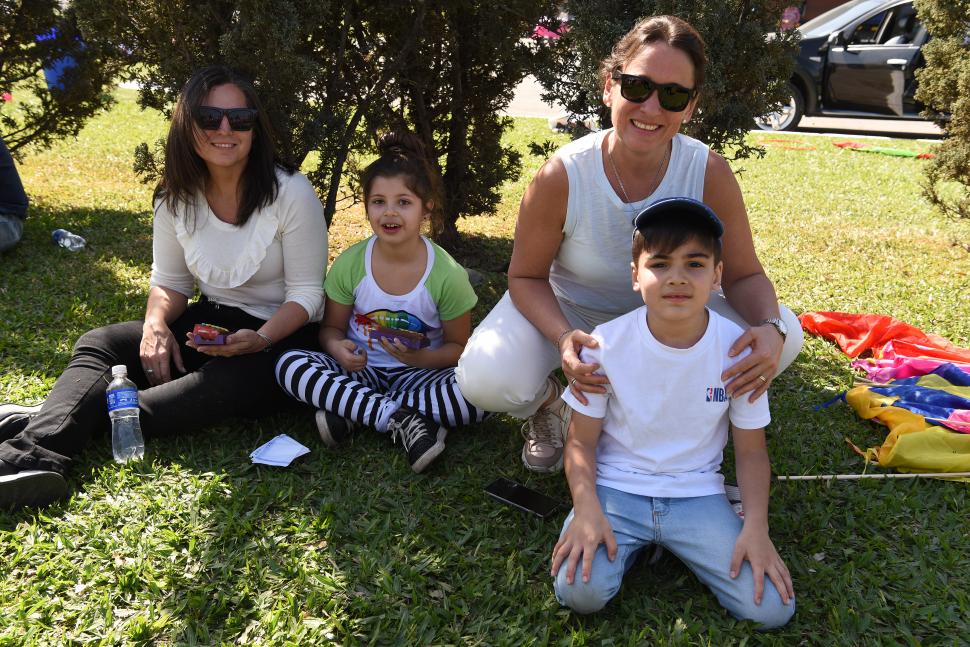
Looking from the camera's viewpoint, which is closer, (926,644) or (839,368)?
(926,644)

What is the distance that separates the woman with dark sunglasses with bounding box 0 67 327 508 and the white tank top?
1.16 m

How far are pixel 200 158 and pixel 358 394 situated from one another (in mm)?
1159

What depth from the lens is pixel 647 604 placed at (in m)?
2.31

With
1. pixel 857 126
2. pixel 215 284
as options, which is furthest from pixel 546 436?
pixel 857 126

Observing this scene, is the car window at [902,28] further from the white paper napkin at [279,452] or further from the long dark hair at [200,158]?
the white paper napkin at [279,452]

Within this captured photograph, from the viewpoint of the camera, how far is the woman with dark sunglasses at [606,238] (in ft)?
8.23

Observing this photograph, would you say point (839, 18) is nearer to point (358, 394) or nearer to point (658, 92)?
point (658, 92)

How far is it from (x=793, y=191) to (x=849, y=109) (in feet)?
14.5

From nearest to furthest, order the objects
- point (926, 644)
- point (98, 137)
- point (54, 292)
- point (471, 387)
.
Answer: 1. point (926, 644)
2. point (471, 387)
3. point (54, 292)
4. point (98, 137)


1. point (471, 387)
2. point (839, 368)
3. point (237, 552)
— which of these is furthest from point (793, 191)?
point (237, 552)

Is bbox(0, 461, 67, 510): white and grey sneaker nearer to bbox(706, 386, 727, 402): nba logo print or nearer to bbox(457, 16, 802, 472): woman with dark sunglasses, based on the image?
Answer: bbox(457, 16, 802, 472): woman with dark sunglasses

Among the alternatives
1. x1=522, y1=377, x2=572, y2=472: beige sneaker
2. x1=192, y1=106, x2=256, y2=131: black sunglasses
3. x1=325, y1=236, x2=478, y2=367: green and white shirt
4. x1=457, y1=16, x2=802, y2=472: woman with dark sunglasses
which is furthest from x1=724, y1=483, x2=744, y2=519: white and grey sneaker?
x1=192, y1=106, x2=256, y2=131: black sunglasses

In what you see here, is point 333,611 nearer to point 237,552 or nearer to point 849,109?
point 237,552

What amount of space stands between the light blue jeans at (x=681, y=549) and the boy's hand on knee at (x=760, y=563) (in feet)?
0.06
